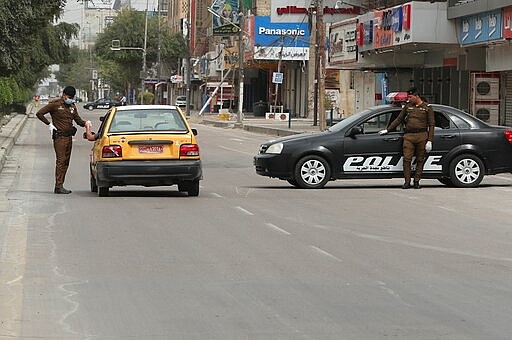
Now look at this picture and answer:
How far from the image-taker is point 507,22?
3484 centimetres

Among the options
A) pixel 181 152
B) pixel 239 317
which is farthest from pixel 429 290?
pixel 181 152

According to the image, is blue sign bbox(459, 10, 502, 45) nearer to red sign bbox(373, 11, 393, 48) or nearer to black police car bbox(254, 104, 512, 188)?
red sign bbox(373, 11, 393, 48)

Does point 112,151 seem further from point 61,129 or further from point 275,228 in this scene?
point 275,228

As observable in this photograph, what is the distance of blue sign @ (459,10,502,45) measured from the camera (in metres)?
35.9

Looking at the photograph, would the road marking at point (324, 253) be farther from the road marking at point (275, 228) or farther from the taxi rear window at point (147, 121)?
the taxi rear window at point (147, 121)

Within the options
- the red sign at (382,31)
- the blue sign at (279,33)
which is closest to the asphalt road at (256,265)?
the red sign at (382,31)

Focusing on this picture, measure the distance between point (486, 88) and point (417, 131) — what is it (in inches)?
898

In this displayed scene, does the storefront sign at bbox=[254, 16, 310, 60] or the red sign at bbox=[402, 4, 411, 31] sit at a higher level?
the storefront sign at bbox=[254, 16, 310, 60]

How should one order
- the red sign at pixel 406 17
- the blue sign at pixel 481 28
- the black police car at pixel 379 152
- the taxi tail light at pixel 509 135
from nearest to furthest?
the black police car at pixel 379 152, the taxi tail light at pixel 509 135, the blue sign at pixel 481 28, the red sign at pixel 406 17

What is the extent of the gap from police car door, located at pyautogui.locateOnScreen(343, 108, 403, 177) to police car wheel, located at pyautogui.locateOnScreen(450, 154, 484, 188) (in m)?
1.08

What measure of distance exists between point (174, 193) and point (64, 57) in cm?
4416

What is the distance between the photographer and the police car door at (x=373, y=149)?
1958 cm

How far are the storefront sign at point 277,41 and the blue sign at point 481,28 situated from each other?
117 feet

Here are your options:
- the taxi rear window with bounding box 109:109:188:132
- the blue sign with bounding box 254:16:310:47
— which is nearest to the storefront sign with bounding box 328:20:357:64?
the blue sign with bounding box 254:16:310:47
